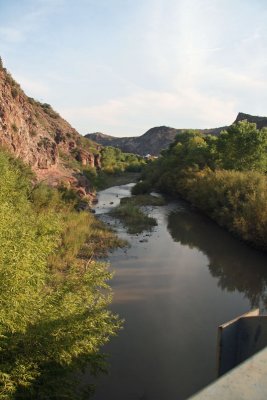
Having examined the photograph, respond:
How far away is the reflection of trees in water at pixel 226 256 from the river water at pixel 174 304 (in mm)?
59

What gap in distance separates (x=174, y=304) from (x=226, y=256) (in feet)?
33.0

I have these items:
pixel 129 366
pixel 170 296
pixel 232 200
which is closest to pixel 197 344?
pixel 129 366

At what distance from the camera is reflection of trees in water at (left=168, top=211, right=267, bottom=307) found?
20.4m

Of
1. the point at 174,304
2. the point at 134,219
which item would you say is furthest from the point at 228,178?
the point at 174,304

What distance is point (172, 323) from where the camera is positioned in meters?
15.3

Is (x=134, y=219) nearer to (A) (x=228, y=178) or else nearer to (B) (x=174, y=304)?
(A) (x=228, y=178)

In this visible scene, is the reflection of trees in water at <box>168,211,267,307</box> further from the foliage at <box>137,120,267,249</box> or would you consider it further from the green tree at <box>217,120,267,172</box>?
the green tree at <box>217,120,267,172</box>

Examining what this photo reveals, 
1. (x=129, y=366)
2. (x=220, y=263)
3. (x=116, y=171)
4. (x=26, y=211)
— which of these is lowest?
(x=129, y=366)

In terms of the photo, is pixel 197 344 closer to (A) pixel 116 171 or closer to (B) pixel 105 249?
(B) pixel 105 249

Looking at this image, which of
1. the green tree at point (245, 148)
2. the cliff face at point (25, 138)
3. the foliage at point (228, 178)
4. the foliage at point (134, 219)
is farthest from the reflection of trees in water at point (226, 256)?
the cliff face at point (25, 138)

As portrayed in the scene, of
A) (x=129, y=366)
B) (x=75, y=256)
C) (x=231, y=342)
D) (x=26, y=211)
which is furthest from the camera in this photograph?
(x=75, y=256)

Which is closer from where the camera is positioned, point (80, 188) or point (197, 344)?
point (197, 344)

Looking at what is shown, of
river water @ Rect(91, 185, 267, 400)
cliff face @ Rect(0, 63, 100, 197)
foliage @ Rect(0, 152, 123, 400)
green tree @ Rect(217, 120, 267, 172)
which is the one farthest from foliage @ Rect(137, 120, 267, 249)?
foliage @ Rect(0, 152, 123, 400)

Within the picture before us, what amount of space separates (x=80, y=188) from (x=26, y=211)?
26328mm
